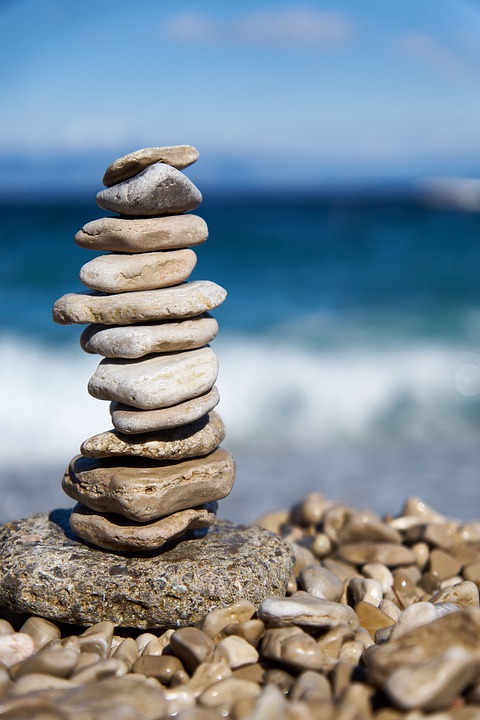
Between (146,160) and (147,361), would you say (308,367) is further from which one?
(146,160)

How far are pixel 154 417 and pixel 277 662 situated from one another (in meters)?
1.34

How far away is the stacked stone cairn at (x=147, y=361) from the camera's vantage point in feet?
13.6

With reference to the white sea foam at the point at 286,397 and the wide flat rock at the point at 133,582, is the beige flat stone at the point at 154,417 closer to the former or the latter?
the wide flat rock at the point at 133,582

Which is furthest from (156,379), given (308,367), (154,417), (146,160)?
(308,367)

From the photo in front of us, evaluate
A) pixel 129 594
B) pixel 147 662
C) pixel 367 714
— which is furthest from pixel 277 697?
pixel 129 594

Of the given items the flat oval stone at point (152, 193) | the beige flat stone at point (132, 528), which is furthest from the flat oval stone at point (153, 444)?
the flat oval stone at point (152, 193)

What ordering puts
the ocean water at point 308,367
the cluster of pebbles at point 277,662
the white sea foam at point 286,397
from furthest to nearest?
the white sea foam at point 286,397 → the ocean water at point 308,367 → the cluster of pebbles at point 277,662

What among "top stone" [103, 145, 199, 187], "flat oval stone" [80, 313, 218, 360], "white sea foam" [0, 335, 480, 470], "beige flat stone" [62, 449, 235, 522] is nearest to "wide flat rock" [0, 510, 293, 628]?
"beige flat stone" [62, 449, 235, 522]

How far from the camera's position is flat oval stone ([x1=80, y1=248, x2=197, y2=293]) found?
4227mm

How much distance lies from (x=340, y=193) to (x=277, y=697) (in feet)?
127

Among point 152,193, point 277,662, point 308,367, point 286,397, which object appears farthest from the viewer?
point 308,367

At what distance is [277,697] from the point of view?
9.86ft

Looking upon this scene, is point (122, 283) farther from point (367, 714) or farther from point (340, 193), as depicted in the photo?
point (340, 193)

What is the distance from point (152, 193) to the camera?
418 centimetres
